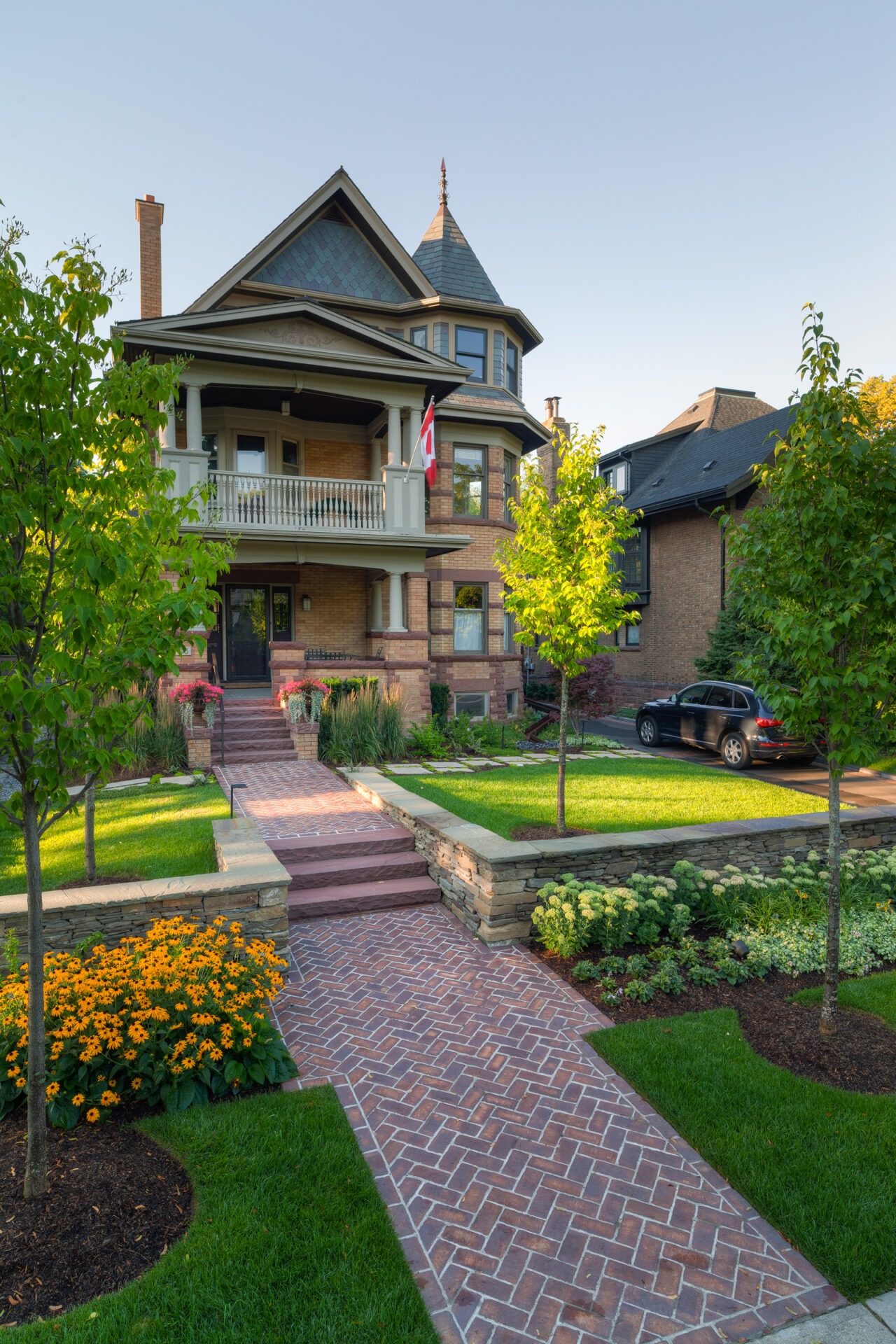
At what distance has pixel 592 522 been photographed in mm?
7969

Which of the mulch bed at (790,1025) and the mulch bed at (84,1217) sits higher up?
the mulch bed at (84,1217)

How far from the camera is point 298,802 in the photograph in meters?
10.1

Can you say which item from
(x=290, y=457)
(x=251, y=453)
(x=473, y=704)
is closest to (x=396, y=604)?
(x=473, y=704)

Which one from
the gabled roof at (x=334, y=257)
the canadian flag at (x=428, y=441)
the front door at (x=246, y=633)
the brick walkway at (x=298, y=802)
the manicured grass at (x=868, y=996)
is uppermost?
the gabled roof at (x=334, y=257)

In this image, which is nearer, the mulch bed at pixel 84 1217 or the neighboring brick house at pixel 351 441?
the mulch bed at pixel 84 1217

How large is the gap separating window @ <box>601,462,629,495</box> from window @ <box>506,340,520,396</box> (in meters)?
10.1

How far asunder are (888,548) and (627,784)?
707cm

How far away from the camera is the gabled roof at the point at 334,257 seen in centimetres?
1709

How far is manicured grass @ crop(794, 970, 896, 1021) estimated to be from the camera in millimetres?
5512

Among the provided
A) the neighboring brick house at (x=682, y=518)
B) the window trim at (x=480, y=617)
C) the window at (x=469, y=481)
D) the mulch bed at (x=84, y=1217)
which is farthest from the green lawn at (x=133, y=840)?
the neighboring brick house at (x=682, y=518)

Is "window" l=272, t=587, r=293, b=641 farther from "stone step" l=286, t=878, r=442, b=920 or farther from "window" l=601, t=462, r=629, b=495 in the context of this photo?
"window" l=601, t=462, r=629, b=495

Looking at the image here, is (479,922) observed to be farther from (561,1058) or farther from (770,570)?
(770,570)

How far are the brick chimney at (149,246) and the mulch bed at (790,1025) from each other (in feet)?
60.3

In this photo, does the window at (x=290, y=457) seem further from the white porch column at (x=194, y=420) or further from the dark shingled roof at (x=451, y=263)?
the dark shingled roof at (x=451, y=263)
